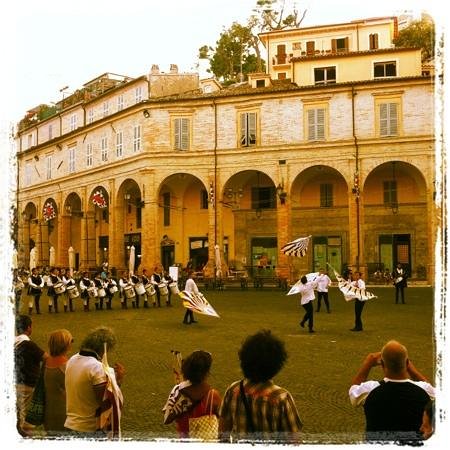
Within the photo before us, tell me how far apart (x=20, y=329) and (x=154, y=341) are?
28.7 ft

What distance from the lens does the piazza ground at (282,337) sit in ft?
23.4

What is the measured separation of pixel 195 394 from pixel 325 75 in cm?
3496

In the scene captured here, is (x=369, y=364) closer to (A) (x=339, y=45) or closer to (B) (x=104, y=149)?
(B) (x=104, y=149)

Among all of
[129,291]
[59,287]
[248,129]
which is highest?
[248,129]

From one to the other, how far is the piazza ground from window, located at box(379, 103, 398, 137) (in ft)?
38.3

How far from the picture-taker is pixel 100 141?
3931cm

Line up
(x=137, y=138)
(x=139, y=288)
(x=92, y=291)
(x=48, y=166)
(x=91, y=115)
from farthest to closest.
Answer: (x=91, y=115) → (x=48, y=166) → (x=137, y=138) → (x=139, y=288) → (x=92, y=291)

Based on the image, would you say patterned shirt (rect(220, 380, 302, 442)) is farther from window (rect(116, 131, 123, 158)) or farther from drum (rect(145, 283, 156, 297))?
window (rect(116, 131, 123, 158))

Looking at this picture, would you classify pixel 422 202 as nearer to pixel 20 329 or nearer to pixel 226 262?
pixel 226 262

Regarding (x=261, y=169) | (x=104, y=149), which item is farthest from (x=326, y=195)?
(x=104, y=149)

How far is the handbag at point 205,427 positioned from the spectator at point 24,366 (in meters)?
1.26

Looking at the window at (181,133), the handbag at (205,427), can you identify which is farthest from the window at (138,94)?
the handbag at (205,427)

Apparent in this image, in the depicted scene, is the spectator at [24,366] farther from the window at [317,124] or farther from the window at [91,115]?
the window at [91,115]

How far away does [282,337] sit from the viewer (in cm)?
1408
